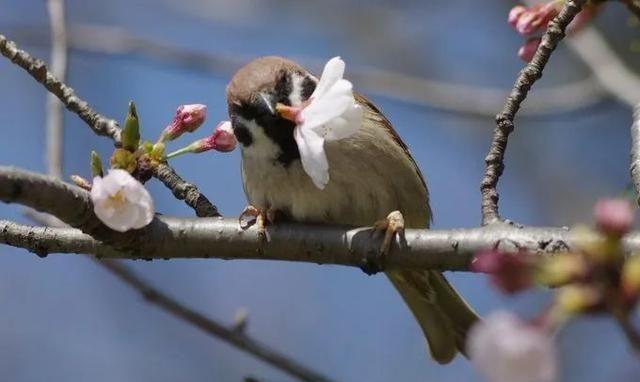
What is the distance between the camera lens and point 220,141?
8.25ft

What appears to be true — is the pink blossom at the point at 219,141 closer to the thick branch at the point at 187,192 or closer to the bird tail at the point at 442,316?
the thick branch at the point at 187,192

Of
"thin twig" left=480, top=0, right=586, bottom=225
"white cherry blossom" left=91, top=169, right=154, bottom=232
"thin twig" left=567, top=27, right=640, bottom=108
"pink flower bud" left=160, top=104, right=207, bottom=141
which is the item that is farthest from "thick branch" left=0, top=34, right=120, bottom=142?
"thin twig" left=567, top=27, right=640, bottom=108

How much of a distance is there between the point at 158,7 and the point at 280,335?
2.85m

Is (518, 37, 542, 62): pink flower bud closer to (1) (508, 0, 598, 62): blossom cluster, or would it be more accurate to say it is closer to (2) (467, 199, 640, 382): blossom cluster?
(1) (508, 0, 598, 62): blossom cluster

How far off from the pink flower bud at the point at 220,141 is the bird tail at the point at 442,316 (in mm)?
1124

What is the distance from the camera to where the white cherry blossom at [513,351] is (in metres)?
1.28

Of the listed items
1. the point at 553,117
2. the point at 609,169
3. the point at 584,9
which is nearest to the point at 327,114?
the point at 584,9

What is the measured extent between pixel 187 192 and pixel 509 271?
1.48m

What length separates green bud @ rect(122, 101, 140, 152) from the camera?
224 centimetres

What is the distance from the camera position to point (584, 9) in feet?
9.00

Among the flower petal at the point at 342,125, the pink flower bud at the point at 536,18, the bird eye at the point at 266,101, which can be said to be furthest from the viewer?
the bird eye at the point at 266,101

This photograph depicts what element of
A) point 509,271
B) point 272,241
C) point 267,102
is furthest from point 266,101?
point 509,271

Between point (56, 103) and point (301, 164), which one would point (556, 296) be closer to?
point (301, 164)

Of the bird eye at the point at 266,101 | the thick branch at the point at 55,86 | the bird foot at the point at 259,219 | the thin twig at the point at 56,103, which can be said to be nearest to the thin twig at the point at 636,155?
the bird foot at the point at 259,219
